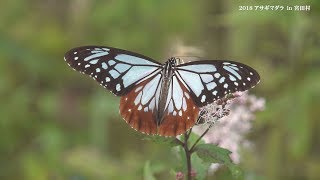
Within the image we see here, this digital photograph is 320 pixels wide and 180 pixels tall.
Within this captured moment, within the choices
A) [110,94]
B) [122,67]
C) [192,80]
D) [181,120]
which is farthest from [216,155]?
[110,94]

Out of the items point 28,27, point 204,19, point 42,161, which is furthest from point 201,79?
point 28,27

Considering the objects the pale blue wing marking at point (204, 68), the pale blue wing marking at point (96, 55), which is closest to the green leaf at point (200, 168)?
the pale blue wing marking at point (204, 68)

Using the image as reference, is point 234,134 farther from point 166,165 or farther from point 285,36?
point 285,36

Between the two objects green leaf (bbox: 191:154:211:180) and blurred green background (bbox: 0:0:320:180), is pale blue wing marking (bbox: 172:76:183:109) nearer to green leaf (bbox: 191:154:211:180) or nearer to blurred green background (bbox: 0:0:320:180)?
green leaf (bbox: 191:154:211:180)

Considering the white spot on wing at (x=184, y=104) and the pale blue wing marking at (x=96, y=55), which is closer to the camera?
the white spot on wing at (x=184, y=104)

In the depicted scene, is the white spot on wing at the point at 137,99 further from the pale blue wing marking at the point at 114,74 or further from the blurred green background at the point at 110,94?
the blurred green background at the point at 110,94

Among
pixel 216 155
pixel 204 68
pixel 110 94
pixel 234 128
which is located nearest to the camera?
pixel 216 155

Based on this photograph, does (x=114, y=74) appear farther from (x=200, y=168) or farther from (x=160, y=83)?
(x=200, y=168)
